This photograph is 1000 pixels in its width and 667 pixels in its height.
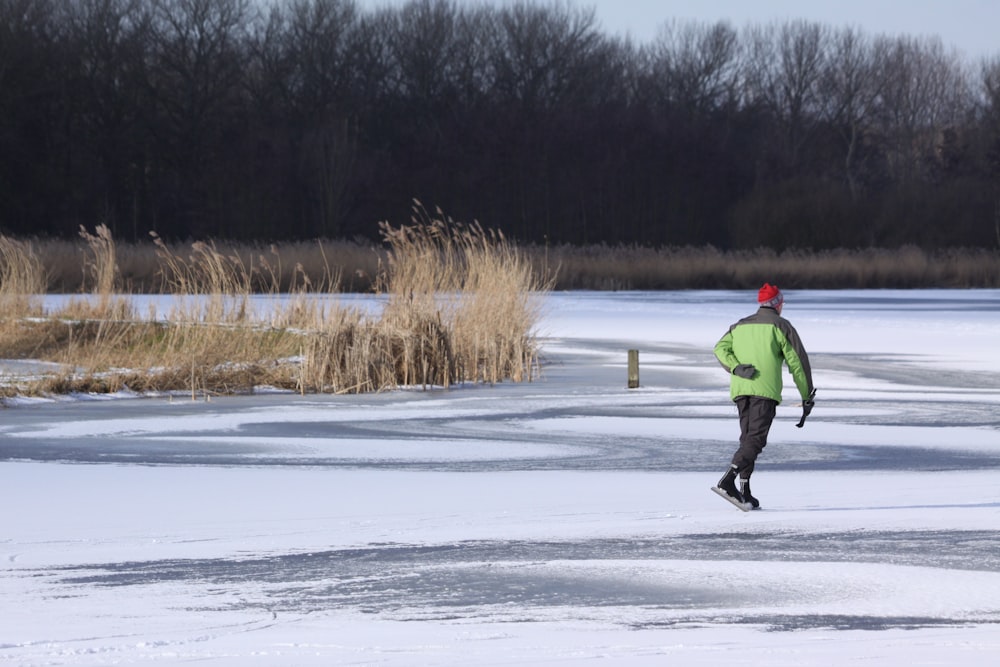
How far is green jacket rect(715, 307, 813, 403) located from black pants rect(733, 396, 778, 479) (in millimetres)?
49

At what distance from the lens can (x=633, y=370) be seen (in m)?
13.6

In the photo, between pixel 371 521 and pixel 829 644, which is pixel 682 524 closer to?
pixel 371 521

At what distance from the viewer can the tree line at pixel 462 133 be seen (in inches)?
1756

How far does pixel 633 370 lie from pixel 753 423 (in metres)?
6.56

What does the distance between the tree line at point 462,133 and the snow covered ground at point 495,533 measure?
3221 centimetres

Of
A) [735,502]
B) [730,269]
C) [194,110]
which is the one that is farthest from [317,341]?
[194,110]

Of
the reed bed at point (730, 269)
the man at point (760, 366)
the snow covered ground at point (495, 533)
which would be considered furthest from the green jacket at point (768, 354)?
the reed bed at point (730, 269)

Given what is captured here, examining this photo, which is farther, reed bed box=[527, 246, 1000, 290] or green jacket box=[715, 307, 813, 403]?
reed bed box=[527, 246, 1000, 290]

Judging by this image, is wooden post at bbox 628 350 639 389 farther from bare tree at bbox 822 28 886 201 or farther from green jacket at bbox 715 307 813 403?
bare tree at bbox 822 28 886 201

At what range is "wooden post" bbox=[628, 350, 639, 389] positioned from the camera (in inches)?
531

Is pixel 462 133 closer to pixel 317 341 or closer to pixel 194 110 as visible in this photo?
pixel 194 110

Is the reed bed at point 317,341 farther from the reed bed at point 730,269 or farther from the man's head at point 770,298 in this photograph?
the reed bed at point 730,269

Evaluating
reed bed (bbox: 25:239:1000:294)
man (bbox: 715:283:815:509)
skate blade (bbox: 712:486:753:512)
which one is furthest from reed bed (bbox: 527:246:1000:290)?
man (bbox: 715:283:815:509)

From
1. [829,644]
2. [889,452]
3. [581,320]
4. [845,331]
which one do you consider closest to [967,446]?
[889,452]
